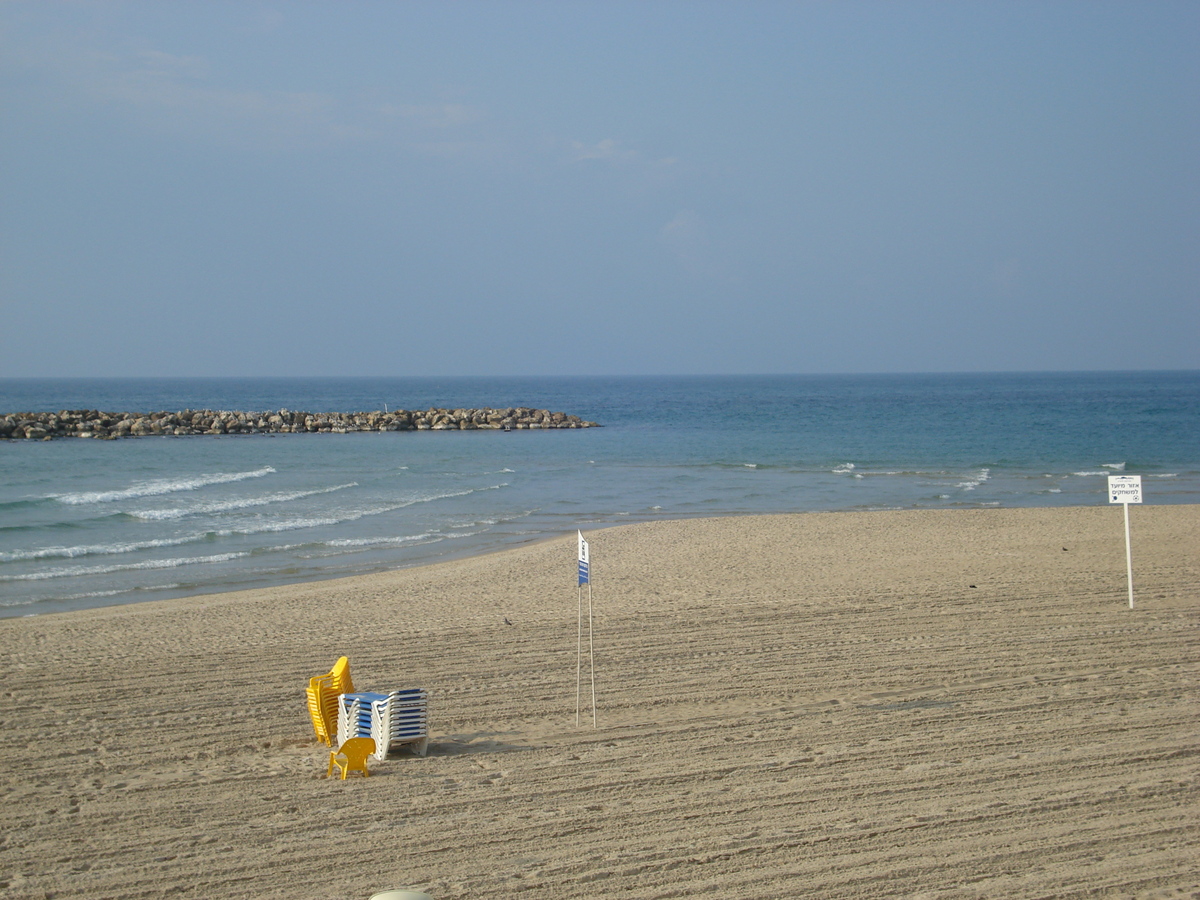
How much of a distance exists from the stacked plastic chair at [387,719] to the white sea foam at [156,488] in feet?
62.8

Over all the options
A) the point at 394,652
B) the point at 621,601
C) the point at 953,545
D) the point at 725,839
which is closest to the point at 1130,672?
the point at 725,839

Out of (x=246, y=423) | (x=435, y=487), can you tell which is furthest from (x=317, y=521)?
(x=246, y=423)

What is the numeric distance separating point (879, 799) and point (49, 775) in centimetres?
582

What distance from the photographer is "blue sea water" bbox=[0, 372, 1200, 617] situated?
672 inches

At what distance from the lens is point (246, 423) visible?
50.3 metres

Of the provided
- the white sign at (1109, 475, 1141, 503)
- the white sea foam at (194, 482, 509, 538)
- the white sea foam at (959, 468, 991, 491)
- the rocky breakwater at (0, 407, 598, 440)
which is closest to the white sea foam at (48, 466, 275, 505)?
the white sea foam at (194, 482, 509, 538)

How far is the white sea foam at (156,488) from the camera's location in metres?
24.0

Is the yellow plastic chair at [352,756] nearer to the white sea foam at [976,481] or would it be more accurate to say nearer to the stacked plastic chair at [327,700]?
the stacked plastic chair at [327,700]

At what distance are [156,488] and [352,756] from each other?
2216 centimetres

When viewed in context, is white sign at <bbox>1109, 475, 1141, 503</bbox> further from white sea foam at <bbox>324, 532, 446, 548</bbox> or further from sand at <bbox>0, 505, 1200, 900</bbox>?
white sea foam at <bbox>324, 532, 446, 548</bbox>

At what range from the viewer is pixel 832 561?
15.4 metres

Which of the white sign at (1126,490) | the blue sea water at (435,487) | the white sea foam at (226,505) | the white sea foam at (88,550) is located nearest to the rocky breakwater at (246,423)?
the blue sea water at (435,487)

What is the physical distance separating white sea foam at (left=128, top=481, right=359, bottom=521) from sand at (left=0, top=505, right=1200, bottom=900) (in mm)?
9049

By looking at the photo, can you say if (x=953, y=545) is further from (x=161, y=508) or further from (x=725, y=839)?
(x=161, y=508)
